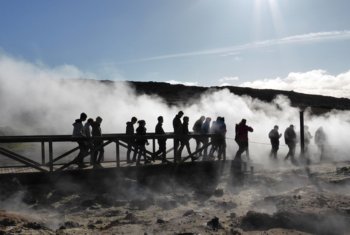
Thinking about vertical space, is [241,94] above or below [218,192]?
above

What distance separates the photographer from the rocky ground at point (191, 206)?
835 centimetres

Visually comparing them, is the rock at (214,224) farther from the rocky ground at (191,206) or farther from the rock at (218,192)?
the rock at (218,192)

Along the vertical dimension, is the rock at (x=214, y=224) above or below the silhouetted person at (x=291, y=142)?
below

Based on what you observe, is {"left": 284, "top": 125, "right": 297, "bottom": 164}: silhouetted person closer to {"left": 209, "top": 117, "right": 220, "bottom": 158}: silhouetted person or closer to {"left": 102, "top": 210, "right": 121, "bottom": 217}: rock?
{"left": 209, "top": 117, "right": 220, "bottom": 158}: silhouetted person

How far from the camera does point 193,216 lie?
30.9 ft

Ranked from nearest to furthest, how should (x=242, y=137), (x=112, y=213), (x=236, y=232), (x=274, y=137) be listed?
(x=236, y=232)
(x=112, y=213)
(x=242, y=137)
(x=274, y=137)

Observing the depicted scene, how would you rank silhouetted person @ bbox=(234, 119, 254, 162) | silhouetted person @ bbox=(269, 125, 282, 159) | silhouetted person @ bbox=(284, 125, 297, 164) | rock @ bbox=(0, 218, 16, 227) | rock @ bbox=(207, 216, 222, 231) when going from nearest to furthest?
1. rock @ bbox=(0, 218, 16, 227)
2. rock @ bbox=(207, 216, 222, 231)
3. silhouetted person @ bbox=(234, 119, 254, 162)
4. silhouetted person @ bbox=(269, 125, 282, 159)
5. silhouetted person @ bbox=(284, 125, 297, 164)

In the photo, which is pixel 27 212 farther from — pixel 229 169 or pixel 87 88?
pixel 87 88

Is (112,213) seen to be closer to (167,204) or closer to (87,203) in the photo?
(87,203)

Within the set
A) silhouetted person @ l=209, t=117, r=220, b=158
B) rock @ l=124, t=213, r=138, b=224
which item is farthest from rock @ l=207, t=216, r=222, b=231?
silhouetted person @ l=209, t=117, r=220, b=158

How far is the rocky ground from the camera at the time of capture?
27.4ft

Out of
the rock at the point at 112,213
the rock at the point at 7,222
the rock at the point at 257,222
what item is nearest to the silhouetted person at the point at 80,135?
the rock at the point at 112,213

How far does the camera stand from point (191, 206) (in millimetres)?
10969

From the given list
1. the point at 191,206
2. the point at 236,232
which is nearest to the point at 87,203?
the point at 191,206
